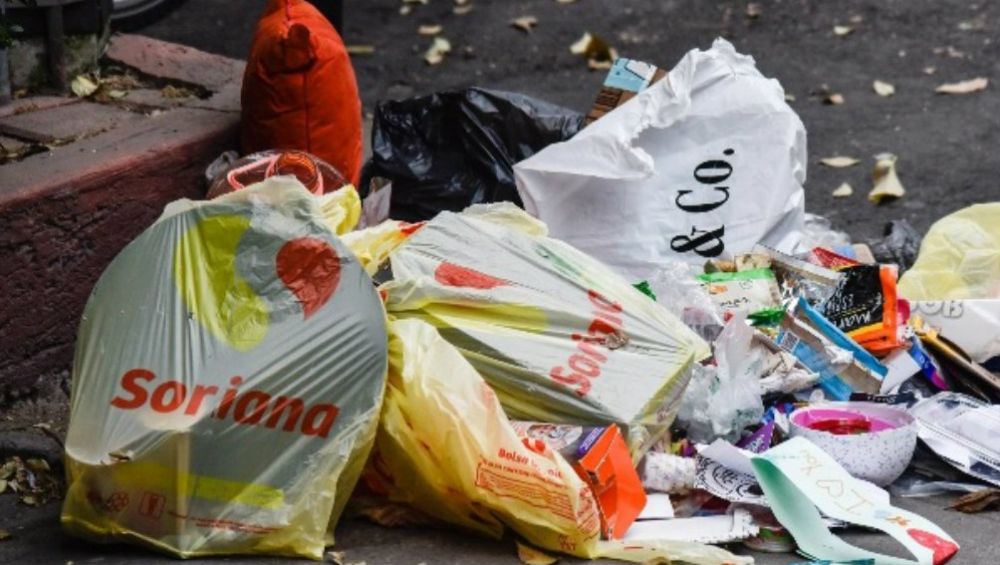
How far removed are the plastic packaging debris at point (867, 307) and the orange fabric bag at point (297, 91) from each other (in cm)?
135

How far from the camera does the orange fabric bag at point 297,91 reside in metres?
4.24

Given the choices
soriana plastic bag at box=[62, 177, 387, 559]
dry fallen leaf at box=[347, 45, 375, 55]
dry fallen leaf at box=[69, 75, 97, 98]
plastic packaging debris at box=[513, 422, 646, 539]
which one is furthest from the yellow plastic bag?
dry fallen leaf at box=[347, 45, 375, 55]

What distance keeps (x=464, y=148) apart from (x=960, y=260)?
138cm

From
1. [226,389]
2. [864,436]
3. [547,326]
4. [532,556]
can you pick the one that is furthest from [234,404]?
[864,436]

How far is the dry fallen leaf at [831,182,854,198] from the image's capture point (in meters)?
5.39

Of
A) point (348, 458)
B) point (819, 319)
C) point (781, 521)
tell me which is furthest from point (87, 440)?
point (819, 319)

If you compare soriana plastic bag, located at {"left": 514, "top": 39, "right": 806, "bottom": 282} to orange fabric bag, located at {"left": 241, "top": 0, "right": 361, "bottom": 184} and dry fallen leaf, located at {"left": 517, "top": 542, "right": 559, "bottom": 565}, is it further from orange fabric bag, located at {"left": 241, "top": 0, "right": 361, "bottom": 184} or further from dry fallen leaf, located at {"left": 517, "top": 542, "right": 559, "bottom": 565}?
dry fallen leaf, located at {"left": 517, "top": 542, "right": 559, "bottom": 565}

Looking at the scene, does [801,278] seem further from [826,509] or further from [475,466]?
[475,466]

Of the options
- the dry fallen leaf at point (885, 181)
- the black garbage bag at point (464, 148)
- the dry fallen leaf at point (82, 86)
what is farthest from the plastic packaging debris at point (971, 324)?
the dry fallen leaf at point (82, 86)

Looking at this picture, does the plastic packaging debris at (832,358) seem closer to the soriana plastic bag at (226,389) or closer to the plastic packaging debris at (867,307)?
the plastic packaging debris at (867,307)

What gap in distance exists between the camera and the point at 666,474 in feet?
11.3

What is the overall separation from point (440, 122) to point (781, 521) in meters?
1.78

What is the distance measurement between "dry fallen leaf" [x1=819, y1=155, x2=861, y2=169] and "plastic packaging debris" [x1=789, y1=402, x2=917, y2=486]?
202cm

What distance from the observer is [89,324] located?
3.21m
